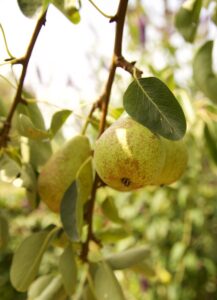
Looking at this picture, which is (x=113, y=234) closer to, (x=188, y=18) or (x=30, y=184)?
(x=30, y=184)

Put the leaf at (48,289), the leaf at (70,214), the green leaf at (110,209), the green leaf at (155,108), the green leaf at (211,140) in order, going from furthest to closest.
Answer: the green leaf at (211,140)
the green leaf at (110,209)
the leaf at (48,289)
the leaf at (70,214)
the green leaf at (155,108)

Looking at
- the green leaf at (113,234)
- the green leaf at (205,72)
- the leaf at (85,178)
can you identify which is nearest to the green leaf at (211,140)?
the green leaf at (205,72)

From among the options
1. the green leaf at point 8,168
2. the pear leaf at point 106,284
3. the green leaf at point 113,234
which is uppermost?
the green leaf at point 8,168

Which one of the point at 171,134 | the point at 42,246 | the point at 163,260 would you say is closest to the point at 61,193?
the point at 42,246

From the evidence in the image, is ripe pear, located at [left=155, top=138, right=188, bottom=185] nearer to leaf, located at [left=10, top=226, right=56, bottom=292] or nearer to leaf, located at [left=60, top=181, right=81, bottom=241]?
leaf, located at [left=60, top=181, right=81, bottom=241]

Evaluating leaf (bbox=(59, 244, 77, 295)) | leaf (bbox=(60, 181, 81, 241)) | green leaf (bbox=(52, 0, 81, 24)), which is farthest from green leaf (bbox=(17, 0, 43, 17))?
leaf (bbox=(59, 244, 77, 295))

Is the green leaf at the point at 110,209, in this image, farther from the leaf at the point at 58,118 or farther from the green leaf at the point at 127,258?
the leaf at the point at 58,118
